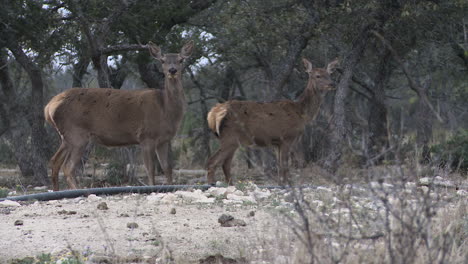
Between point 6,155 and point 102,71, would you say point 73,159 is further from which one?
point 6,155

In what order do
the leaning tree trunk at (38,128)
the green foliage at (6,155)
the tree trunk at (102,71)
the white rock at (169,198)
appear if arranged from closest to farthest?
the white rock at (169,198) < the tree trunk at (102,71) < the leaning tree trunk at (38,128) < the green foliage at (6,155)

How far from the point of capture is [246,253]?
5723mm

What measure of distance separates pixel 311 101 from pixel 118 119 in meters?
3.67

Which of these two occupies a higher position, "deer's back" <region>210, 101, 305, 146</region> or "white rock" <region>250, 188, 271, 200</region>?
"deer's back" <region>210, 101, 305, 146</region>

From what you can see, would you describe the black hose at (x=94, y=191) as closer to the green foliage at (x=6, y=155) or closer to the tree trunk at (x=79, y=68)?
the tree trunk at (x=79, y=68)

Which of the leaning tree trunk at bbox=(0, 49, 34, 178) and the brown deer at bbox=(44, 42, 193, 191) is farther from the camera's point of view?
the leaning tree trunk at bbox=(0, 49, 34, 178)

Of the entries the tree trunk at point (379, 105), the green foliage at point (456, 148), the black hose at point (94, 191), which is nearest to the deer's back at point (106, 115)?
the black hose at point (94, 191)

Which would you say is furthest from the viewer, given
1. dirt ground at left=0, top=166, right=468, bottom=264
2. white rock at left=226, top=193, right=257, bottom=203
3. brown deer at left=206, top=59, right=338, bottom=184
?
brown deer at left=206, top=59, right=338, bottom=184

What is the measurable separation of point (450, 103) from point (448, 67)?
4073mm

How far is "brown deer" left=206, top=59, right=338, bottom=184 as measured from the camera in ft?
37.7

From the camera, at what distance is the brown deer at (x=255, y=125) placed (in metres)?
11.5

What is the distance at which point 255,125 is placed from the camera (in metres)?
11.8

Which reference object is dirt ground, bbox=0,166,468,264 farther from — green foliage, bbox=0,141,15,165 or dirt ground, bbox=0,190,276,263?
green foliage, bbox=0,141,15,165

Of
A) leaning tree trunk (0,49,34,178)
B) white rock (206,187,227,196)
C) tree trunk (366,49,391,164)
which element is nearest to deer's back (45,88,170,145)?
white rock (206,187,227,196)
